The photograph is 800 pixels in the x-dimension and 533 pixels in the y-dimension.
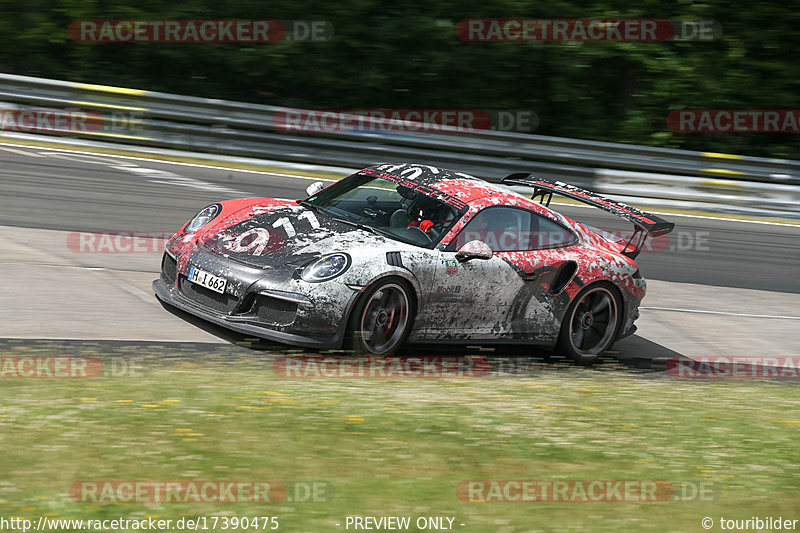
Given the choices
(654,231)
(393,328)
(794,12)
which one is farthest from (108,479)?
(794,12)

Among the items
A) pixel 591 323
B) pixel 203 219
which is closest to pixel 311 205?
pixel 203 219

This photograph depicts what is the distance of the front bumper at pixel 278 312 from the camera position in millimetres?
6617

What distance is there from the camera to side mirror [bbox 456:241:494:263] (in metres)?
7.24

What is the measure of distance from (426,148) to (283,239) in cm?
867

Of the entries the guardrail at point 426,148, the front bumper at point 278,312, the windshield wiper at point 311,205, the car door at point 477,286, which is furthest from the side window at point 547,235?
the guardrail at point 426,148

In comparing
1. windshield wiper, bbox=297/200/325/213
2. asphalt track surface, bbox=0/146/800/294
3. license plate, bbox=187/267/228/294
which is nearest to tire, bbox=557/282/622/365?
windshield wiper, bbox=297/200/325/213

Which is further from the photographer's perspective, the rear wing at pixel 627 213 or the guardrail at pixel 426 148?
the guardrail at pixel 426 148

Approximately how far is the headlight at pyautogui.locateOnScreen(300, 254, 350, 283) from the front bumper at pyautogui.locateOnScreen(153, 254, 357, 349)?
5.4 inches

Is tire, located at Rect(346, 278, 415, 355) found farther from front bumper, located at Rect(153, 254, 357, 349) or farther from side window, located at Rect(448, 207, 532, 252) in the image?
side window, located at Rect(448, 207, 532, 252)

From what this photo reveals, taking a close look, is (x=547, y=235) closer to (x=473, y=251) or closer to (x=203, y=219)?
(x=473, y=251)

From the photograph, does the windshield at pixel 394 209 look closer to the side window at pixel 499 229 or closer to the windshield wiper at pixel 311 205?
the windshield wiper at pixel 311 205

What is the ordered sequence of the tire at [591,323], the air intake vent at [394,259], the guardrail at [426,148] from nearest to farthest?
the air intake vent at [394,259] → the tire at [591,323] → the guardrail at [426,148]

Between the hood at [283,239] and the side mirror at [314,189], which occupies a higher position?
the side mirror at [314,189]

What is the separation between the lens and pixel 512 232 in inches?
309
